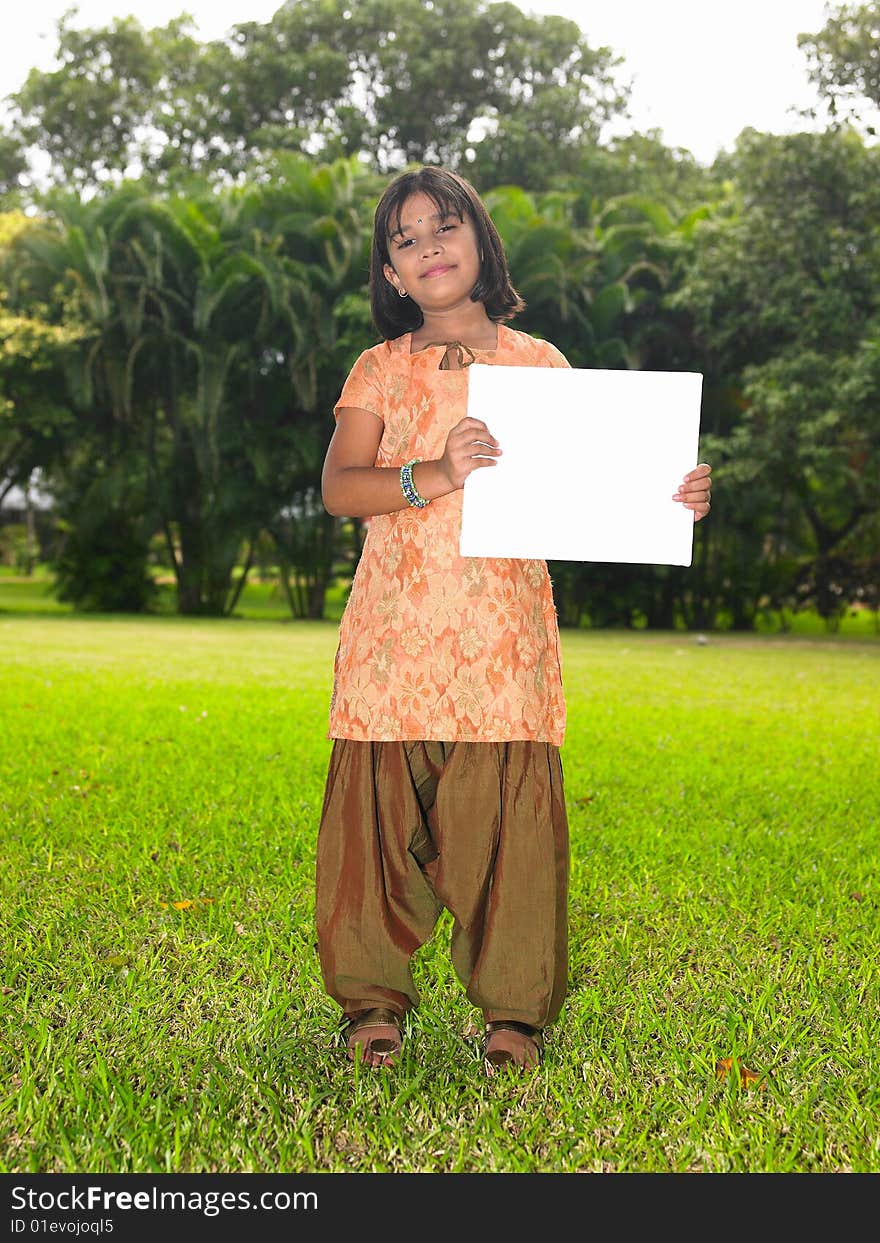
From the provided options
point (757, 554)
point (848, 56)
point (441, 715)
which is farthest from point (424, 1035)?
point (757, 554)

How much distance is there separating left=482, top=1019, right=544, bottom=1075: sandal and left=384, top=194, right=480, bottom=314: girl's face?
4.94ft

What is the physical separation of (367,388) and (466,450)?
385 millimetres

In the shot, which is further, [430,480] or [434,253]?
[434,253]

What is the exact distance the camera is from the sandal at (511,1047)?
2455mm

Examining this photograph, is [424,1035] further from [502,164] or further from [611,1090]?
[502,164]

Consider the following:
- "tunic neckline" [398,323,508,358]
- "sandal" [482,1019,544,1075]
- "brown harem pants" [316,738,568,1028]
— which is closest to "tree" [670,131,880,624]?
"tunic neckline" [398,323,508,358]

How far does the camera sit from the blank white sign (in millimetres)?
2398

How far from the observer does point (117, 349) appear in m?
19.8

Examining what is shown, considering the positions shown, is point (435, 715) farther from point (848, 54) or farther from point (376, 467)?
point (848, 54)

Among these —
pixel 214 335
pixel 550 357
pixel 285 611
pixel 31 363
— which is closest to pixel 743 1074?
pixel 550 357

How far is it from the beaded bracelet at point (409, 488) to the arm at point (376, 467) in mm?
10

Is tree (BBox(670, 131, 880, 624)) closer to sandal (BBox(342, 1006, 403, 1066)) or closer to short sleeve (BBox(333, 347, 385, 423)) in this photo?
short sleeve (BBox(333, 347, 385, 423))

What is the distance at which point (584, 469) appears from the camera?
2.42 meters
